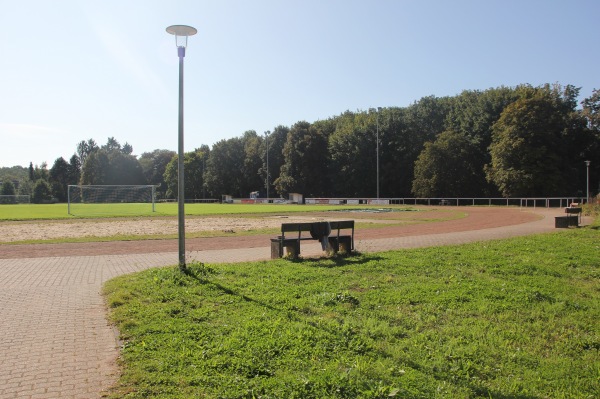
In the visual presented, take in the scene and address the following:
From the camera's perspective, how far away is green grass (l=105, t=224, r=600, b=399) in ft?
13.4

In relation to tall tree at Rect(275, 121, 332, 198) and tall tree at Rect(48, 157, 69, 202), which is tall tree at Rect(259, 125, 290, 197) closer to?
tall tree at Rect(275, 121, 332, 198)

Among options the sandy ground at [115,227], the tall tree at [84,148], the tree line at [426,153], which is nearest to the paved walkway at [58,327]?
the sandy ground at [115,227]

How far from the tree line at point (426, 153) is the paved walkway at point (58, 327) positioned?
51079 millimetres

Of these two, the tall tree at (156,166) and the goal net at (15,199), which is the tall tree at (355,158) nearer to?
the tall tree at (156,166)

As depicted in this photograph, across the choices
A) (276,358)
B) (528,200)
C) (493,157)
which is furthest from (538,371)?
(493,157)

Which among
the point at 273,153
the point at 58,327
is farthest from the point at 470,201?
the point at 58,327

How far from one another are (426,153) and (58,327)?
204 feet

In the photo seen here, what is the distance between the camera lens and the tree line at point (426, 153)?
2136 inches

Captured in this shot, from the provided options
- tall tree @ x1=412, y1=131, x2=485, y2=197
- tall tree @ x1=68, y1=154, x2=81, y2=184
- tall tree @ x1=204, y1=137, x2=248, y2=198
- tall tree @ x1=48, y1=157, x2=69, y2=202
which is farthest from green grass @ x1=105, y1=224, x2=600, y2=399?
tall tree @ x1=68, y1=154, x2=81, y2=184

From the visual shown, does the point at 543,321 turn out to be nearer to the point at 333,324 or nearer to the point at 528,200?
the point at 333,324

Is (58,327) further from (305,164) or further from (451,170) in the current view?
(305,164)

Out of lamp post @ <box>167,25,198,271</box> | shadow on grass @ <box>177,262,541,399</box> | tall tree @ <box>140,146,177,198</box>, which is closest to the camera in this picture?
shadow on grass @ <box>177,262,541,399</box>

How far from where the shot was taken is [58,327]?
234 inches

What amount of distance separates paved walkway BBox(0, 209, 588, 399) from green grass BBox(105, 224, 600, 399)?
0.90 ft
